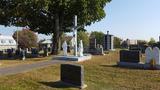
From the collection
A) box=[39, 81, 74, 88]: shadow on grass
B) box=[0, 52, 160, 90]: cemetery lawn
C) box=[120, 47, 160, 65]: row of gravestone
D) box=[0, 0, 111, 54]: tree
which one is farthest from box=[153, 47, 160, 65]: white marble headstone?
box=[0, 0, 111, 54]: tree

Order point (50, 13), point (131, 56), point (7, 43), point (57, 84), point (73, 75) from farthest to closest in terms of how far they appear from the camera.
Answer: point (7, 43) < point (50, 13) < point (131, 56) < point (57, 84) < point (73, 75)

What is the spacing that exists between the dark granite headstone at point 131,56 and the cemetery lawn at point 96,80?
2954mm

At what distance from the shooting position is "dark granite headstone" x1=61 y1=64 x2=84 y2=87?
712 inches

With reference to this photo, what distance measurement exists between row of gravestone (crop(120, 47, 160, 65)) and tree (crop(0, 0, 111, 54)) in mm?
11643

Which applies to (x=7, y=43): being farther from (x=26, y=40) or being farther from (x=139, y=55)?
(x=139, y=55)

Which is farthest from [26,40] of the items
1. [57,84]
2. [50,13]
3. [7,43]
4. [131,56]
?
[57,84]

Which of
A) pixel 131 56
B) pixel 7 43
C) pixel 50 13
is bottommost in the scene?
pixel 131 56

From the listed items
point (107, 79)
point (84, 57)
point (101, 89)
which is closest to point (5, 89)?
point (101, 89)

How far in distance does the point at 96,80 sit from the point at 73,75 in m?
2.84

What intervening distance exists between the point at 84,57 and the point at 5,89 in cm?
1586

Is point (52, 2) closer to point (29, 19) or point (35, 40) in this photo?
point (29, 19)

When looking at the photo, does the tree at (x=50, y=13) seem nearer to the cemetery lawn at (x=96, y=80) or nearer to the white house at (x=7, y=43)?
the cemetery lawn at (x=96, y=80)

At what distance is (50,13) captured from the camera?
43.4 metres

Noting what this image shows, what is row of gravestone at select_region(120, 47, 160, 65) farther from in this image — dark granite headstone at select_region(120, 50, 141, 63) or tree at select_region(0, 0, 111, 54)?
tree at select_region(0, 0, 111, 54)
